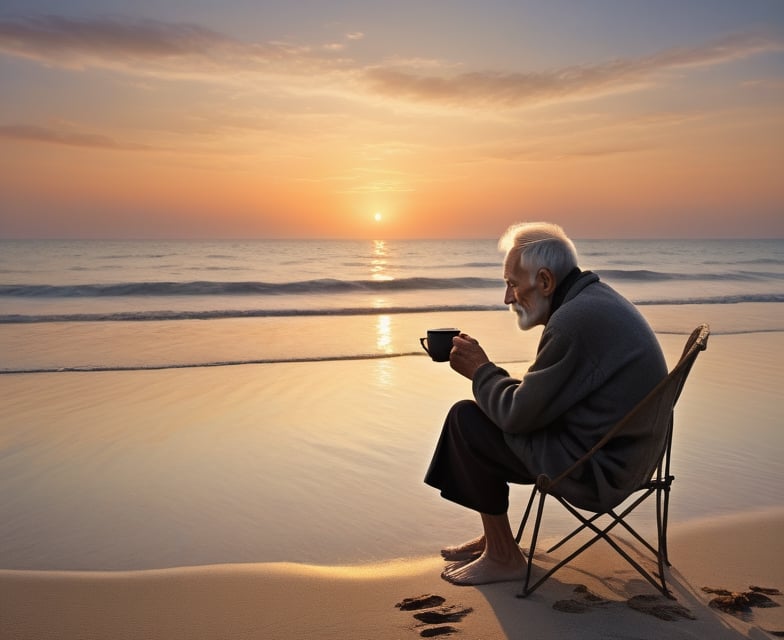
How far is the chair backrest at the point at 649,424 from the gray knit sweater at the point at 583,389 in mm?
25

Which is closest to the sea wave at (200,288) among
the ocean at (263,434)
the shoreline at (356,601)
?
the ocean at (263,434)

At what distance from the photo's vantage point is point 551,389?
2.63m

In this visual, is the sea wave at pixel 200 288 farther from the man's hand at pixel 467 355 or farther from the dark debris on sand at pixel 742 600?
the dark debris on sand at pixel 742 600

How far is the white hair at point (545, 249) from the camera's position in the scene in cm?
280

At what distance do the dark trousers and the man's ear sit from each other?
542 millimetres

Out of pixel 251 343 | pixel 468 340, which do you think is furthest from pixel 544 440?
pixel 251 343

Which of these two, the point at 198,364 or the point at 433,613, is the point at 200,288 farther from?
the point at 433,613

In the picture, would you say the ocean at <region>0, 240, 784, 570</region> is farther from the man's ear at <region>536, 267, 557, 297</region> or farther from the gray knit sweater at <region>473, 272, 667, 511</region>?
the man's ear at <region>536, 267, 557, 297</region>

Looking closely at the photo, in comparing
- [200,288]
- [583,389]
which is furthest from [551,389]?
[200,288]

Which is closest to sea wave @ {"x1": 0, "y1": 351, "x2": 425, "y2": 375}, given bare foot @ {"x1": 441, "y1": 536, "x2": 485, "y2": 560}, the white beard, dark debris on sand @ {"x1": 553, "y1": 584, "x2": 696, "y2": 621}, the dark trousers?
bare foot @ {"x1": 441, "y1": 536, "x2": 485, "y2": 560}

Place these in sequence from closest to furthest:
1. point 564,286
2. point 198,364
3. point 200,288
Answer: point 564,286 < point 198,364 < point 200,288

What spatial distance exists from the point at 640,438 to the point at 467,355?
0.70 metres

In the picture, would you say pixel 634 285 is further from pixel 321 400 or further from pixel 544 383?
pixel 544 383

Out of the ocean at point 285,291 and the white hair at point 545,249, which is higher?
the white hair at point 545,249
